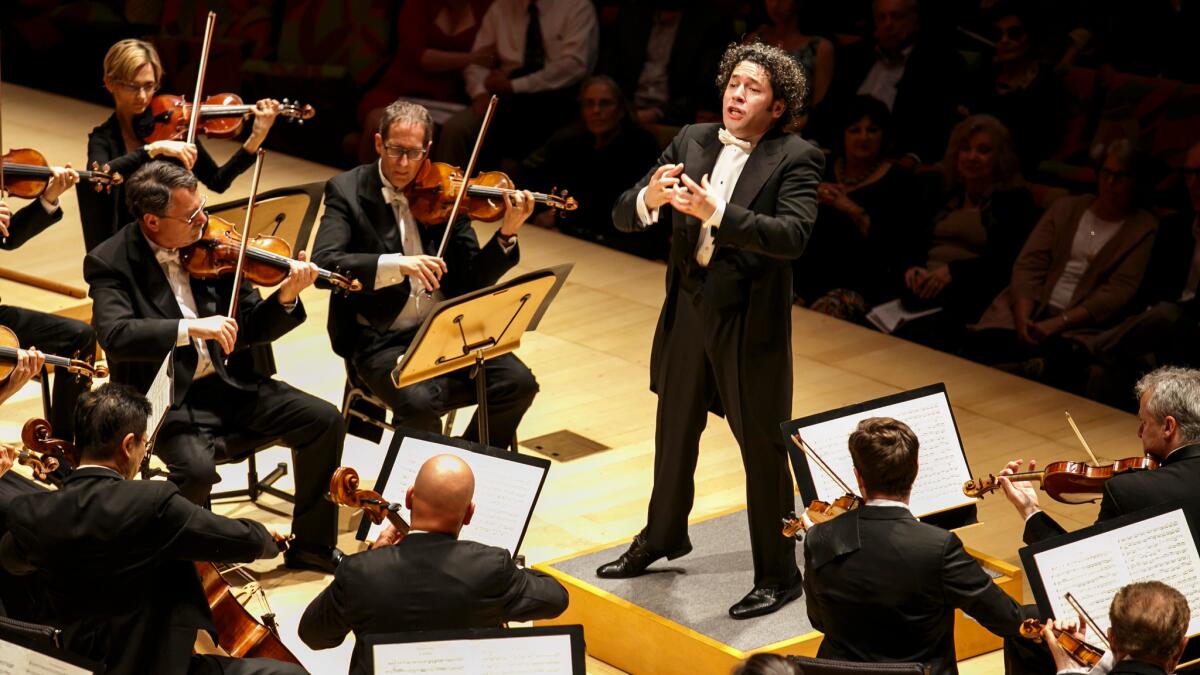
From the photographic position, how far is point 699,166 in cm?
439

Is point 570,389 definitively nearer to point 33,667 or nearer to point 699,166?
point 699,166

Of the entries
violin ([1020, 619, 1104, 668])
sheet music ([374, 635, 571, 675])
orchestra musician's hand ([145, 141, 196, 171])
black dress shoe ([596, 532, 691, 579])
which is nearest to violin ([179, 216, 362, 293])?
orchestra musician's hand ([145, 141, 196, 171])

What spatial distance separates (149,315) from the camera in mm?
4883

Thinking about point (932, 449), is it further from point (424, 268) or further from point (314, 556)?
point (314, 556)

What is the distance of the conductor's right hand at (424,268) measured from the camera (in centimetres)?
512

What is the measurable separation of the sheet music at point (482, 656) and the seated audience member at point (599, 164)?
490 centimetres

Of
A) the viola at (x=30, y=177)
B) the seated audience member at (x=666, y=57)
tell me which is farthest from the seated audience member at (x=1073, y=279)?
the viola at (x=30, y=177)

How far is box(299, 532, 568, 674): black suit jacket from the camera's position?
11.1ft

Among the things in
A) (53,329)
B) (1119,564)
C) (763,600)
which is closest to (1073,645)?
(1119,564)

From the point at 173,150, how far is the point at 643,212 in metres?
2.42

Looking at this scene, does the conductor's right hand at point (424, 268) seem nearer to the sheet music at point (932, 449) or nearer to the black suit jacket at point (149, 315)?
the black suit jacket at point (149, 315)

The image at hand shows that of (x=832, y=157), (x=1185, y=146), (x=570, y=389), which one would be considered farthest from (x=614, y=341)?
(x=1185, y=146)

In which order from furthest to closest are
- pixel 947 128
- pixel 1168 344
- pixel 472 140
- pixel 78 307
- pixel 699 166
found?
pixel 472 140 → pixel 947 128 → pixel 78 307 → pixel 1168 344 → pixel 699 166

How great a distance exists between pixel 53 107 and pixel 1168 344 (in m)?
7.44
